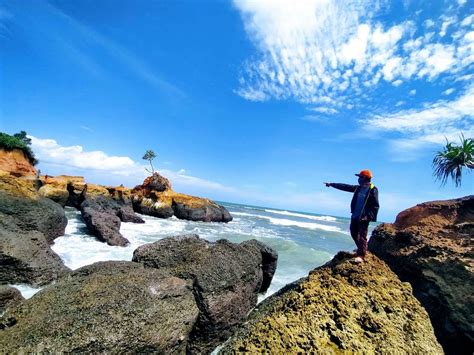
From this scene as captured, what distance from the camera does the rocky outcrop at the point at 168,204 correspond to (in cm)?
3478

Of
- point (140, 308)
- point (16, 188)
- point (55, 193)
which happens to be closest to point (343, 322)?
point (140, 308)

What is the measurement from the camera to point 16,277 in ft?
25.2

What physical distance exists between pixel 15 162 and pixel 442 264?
126 feet

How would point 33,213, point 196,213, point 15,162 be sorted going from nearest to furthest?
1. point 33,213
2. point 15,162
3. point 196,213

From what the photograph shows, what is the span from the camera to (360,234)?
19.6 ft

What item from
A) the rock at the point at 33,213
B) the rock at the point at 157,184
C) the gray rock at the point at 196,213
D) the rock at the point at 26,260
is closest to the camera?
the rock at the point at 26,260

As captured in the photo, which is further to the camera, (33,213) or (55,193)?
(55,193)

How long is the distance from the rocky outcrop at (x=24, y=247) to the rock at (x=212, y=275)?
3.06 metres

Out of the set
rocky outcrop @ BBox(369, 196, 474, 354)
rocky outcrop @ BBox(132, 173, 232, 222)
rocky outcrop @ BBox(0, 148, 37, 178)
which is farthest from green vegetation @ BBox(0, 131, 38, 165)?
rocky outcrop @ BBox(369, 196, 474, 354)

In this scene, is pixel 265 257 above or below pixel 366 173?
below

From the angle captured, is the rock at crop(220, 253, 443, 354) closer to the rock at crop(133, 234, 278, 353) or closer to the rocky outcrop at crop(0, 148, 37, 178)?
the rock at crop(133, 234, 278, 353)

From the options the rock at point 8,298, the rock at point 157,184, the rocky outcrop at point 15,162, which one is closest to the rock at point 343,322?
the rock at point 8,298

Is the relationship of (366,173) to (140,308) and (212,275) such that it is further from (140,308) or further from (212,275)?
(140,308)

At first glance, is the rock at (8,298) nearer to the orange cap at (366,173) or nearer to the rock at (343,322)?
the rock at (343,322)
